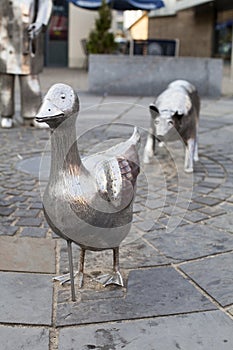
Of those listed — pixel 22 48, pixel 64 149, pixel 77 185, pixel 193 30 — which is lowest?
pixel 77 185

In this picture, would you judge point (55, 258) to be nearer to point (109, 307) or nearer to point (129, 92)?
point (109, 307)

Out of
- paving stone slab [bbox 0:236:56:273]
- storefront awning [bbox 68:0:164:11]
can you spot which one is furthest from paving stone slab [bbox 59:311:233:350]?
storefront awning [bbox 68:0:164:11]

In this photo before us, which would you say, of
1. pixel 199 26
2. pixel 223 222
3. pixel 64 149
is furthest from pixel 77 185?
pixel 199 26

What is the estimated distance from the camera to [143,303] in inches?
103

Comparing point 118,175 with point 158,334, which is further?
point 118,175

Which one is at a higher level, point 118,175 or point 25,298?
point 118,175

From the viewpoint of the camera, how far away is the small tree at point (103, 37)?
14438mm

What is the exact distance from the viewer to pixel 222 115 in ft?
27.7

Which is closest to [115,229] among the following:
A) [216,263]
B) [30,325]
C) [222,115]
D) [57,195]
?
[57,195]

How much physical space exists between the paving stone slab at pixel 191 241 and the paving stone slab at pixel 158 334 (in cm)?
74

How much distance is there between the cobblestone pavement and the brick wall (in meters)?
20.4

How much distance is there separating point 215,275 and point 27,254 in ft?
3.65

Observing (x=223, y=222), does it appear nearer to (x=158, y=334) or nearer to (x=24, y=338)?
(x=158, y=334)

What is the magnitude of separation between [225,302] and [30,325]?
949 millimetres
